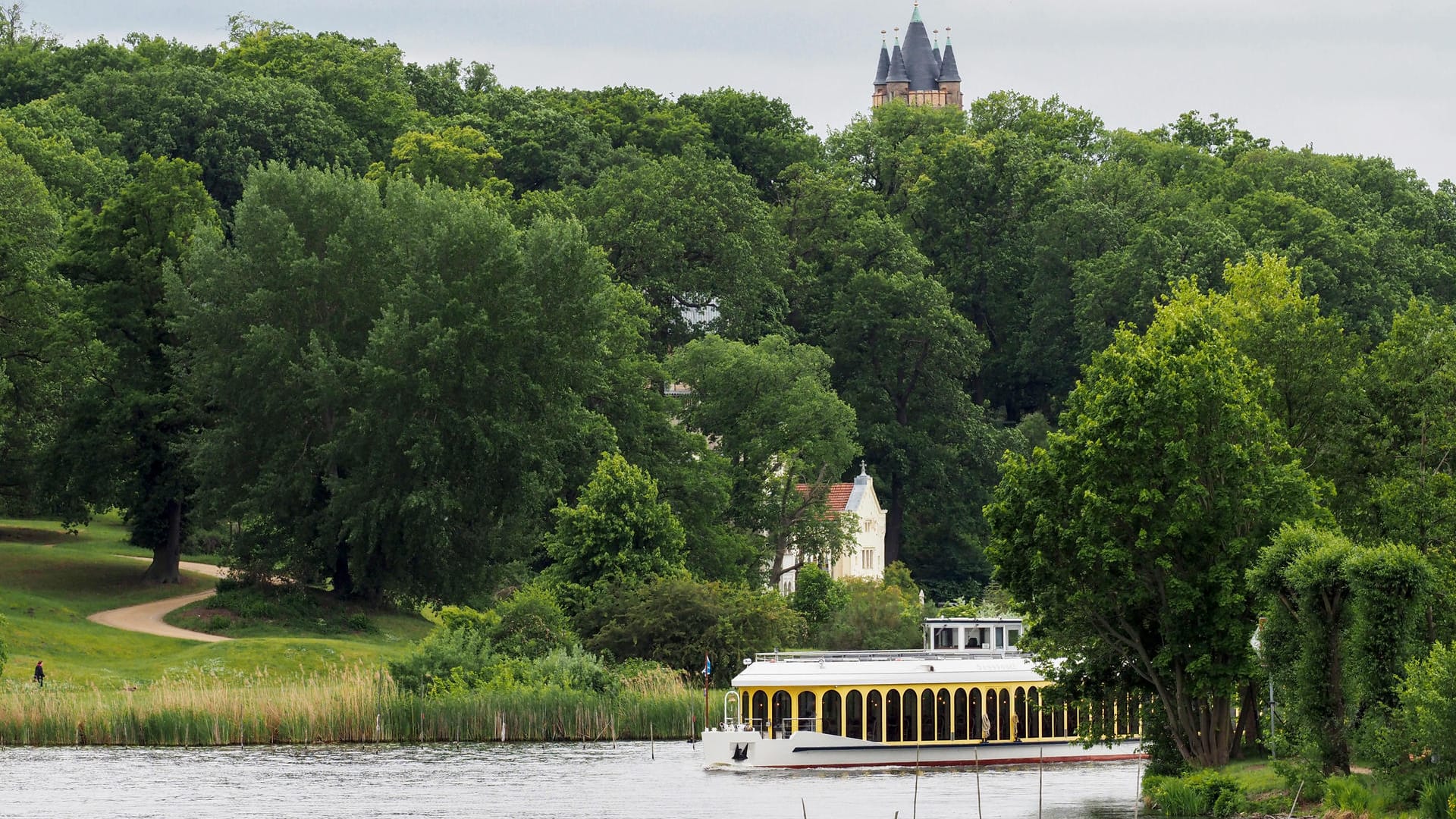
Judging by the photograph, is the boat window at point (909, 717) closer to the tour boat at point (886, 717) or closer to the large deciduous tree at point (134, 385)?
the tour boat at point (886, 717)

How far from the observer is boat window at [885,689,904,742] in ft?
201

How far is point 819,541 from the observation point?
112 metres

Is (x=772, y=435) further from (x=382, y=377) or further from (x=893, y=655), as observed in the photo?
(x=893, y=655)

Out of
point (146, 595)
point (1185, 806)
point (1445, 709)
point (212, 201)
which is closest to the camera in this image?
point (1445, 709)

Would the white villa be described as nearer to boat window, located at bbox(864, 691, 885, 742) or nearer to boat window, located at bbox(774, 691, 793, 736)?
boat window, located at bbox(864, 691, 885, 742)

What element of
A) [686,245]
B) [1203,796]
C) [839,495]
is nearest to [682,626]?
[1203,796]

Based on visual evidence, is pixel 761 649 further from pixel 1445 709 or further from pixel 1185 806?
pixel 1445 709

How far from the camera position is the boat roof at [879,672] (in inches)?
2391

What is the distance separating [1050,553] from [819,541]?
209 ft

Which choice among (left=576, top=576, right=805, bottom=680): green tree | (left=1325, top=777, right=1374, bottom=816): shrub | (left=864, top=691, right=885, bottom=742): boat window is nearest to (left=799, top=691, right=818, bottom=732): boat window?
(left=864, top=691, right=885, bottom=742): boat window

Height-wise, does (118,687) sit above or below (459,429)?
below

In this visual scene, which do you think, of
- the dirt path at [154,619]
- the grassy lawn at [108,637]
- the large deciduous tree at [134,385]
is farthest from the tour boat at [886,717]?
the large deciduous tree at [134,385]

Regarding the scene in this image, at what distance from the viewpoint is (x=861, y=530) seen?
12044 cm

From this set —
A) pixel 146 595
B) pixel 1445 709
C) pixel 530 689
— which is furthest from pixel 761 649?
pixel 1445 709
